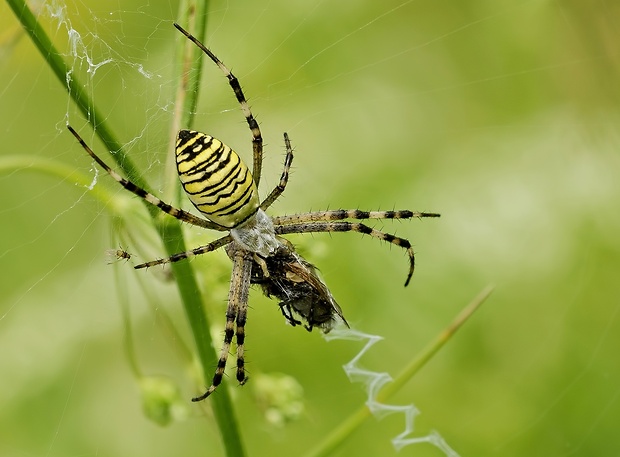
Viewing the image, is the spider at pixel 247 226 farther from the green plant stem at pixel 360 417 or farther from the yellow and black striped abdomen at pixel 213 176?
the green plant stem at pixel 360 417

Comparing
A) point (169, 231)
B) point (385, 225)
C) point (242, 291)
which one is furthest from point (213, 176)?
point (385, 225)

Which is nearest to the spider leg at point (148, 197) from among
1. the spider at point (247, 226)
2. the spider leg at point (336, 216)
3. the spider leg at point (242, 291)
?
the spider at point (247, 226)

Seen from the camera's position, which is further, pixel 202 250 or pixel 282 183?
pixel 282 183

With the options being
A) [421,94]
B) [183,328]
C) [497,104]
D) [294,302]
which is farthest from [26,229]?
[497,104]

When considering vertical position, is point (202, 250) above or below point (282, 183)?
below

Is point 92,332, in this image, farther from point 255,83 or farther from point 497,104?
point 497,104

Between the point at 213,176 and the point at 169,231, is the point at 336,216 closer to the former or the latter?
the point at 213,176

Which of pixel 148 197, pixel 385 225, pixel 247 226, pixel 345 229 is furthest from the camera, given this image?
pixel 385 225
